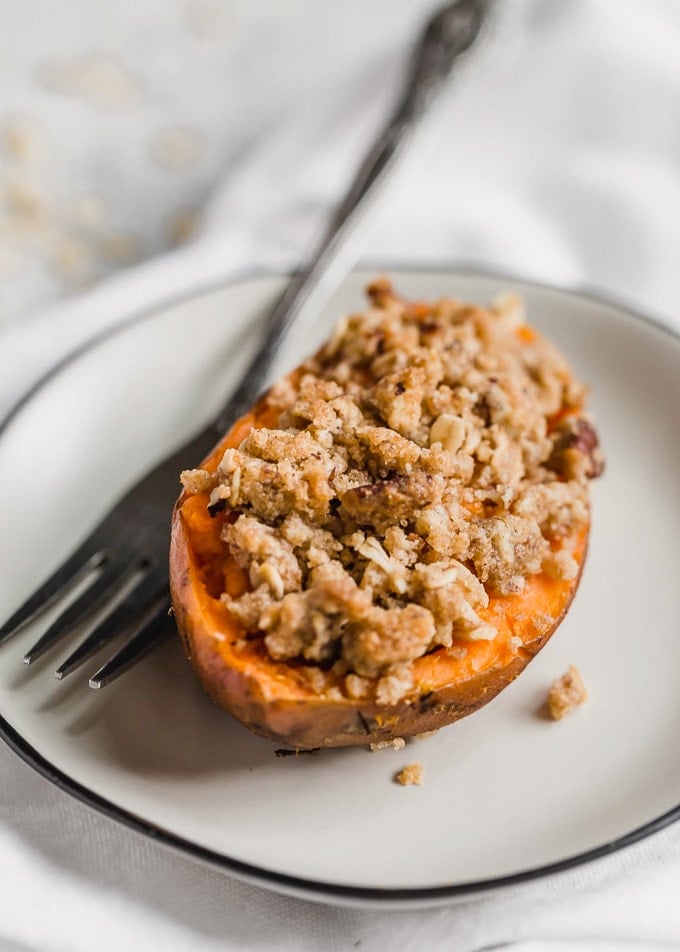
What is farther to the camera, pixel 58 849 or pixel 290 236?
pixel 290 236

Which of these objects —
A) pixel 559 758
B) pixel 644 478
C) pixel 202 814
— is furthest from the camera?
pixel 644 478

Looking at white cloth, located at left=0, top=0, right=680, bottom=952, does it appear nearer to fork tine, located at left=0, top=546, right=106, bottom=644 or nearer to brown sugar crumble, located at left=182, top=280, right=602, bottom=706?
fork tine, located at left=0, top=546, right=106, bottom=644

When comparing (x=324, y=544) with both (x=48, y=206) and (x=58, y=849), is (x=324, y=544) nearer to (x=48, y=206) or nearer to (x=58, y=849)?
(x=58, y=849)

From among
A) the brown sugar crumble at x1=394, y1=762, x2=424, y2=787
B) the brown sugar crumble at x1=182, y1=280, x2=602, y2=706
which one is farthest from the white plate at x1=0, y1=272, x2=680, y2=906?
the brown sugar crumble at x1=182, y1=280, x2=602, y2=706

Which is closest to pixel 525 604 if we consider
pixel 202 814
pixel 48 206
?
pixel 202 814

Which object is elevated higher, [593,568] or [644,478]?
[644,478]

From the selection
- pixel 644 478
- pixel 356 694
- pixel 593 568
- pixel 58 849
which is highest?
pixel 644 478

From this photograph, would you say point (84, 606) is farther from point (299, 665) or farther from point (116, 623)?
point (299, 665)

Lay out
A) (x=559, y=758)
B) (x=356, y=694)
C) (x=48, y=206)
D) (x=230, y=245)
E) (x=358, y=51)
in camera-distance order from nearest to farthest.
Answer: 1. (x=356, y=694)
2. (x=559, y=758)
3. (x=230, y=245)
4. (x=48, y=206)
5. (x=358, y=51)
